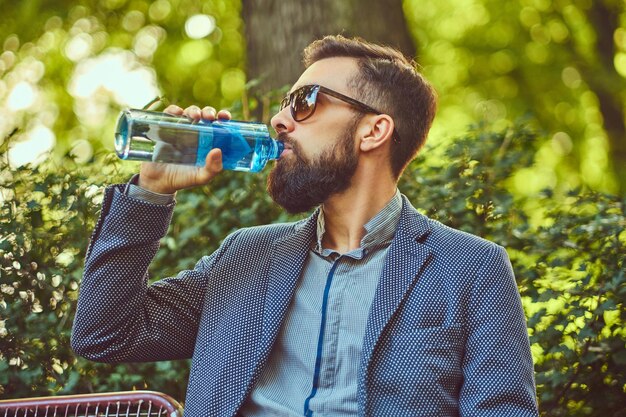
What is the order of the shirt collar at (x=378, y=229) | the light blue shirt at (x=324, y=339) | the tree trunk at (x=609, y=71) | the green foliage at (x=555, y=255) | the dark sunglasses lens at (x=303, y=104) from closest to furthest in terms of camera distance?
the light blue shirt at (x=324, y=339), the shirt collar at (x=378, y=229), the dark sunglasses lens at (x=303, y=104), the green foliage at (x=555, y=255), the tree trunk at (x=609, y=71)

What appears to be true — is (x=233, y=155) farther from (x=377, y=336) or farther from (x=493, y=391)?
(x=493, y=391)

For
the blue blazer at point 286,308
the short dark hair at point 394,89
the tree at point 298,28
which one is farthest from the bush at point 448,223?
the tree at point 298,28

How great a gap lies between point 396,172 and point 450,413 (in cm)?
91

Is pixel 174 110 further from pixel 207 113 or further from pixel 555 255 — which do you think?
pixel 555 255

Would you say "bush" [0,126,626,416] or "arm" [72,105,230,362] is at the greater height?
"arm" [72,105,230,362]

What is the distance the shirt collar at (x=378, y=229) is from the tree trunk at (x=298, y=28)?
2834 millimetres

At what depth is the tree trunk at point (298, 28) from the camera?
5.52 meters

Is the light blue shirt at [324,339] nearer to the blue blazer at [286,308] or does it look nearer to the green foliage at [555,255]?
the blue blazer at [286,308]

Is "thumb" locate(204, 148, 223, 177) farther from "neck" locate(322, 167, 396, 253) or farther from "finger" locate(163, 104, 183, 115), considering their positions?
"neck" locate(322, 167, 396, 253)

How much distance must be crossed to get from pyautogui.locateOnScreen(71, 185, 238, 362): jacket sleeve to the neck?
560 millimetres

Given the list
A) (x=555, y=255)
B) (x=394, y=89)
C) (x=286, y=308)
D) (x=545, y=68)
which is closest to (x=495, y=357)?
(x=286, y=308)

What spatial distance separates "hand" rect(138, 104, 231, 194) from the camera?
243cm

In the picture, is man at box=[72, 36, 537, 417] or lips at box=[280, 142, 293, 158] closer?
man at box=[72, 36, 537, 417]

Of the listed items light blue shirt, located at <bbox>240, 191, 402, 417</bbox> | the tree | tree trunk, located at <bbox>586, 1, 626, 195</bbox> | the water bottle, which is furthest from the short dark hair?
tree trunk, located at <bbox>586, 1, 626, 195</bbox>
